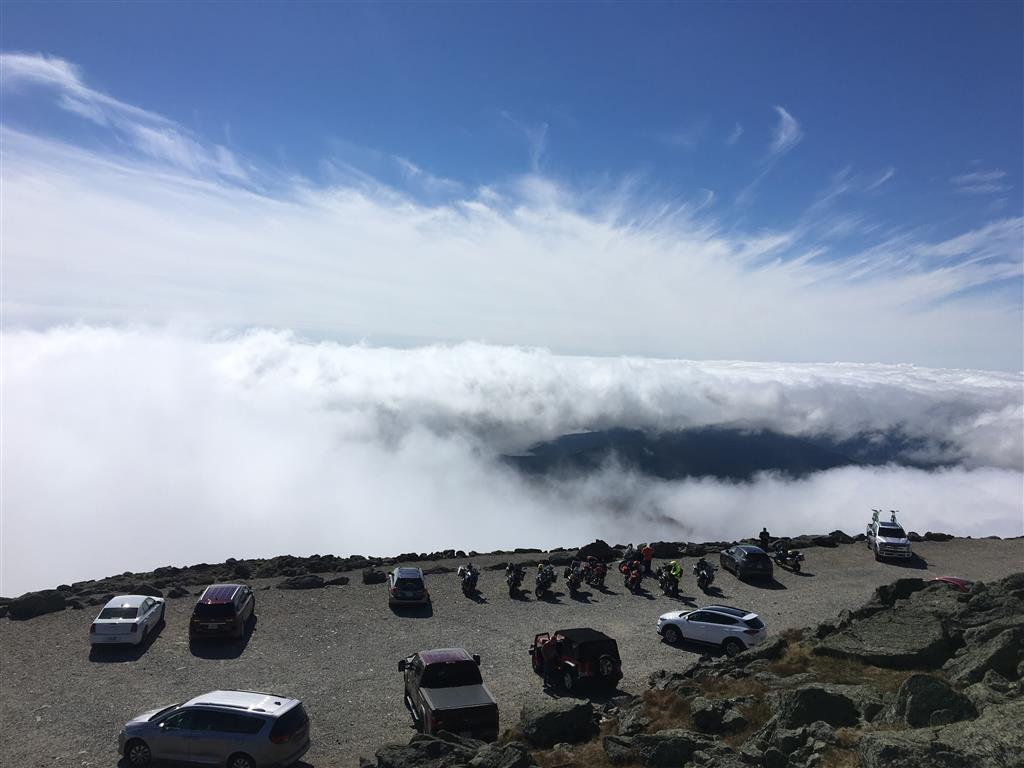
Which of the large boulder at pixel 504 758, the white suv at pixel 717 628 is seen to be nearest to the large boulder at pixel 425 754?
the large boulder at pixel 504 758

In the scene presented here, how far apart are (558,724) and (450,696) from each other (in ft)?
8.66

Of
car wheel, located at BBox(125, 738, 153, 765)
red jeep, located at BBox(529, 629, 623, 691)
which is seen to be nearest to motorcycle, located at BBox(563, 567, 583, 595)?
red jeep, located at BBox(529, 629, 623, 691)

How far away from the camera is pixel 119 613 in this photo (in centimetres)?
2256

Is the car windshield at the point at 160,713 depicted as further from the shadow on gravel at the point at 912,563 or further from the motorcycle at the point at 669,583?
the shadow on gravel at the point at 912,563

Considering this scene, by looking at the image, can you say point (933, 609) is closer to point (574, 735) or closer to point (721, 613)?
point (721, 613)

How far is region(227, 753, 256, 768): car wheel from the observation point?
535 inches

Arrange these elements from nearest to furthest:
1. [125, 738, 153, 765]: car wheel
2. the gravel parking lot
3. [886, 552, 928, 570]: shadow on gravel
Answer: [125, 738, 153, 765]: car wheel
the gravel parking lot
[886, 552, 928, 570]: shadow on gravel

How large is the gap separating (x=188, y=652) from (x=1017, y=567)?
38.5 metres

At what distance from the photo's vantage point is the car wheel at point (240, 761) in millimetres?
13586

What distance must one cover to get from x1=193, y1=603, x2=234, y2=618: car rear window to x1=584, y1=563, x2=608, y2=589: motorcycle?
15846 mm

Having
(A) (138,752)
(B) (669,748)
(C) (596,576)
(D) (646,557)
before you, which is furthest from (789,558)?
(A) (138,752)

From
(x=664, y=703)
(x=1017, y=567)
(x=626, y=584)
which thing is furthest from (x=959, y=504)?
(x=664, y=703)

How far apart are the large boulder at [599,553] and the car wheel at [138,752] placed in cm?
2431

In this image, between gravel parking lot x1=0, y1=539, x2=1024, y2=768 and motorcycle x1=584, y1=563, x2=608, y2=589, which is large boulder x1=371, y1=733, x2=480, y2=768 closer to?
gravel parking lot x1=0, y1=539, x2=1024, y2=768
